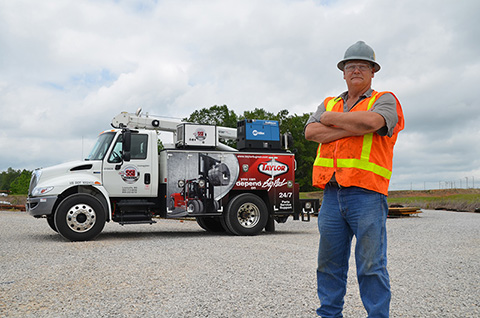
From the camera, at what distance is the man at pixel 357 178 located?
3.33 m

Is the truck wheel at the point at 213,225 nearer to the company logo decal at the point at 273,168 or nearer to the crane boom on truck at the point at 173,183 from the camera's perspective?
the crane boom on truck at the point at 173,183

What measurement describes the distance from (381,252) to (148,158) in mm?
9437

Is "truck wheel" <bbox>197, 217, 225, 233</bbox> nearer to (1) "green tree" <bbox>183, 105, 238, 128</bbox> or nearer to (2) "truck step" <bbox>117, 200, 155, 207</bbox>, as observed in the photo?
(2) "truck step" <bbox>117, 200, 155, 207</bbox>

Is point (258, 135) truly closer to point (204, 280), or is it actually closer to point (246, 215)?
point (246, 215)

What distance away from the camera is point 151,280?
6.29m

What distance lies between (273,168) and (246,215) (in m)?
A: 1.50

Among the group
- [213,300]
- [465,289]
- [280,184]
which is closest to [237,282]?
[213,300]

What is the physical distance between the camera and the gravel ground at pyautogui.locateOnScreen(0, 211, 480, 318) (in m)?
4.88

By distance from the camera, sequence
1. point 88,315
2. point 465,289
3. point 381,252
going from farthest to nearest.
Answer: point 465,289 → point 88,315 → point 381,252

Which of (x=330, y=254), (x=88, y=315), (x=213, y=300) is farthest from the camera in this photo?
(x=213, y=300)

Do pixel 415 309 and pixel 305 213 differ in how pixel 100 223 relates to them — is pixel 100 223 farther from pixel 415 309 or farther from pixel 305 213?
pixel 415 309

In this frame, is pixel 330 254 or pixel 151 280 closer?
pixel 330 254

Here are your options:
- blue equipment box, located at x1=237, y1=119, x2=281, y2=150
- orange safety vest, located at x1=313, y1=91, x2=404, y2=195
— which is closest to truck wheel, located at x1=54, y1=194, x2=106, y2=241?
blue equipment box, located at x1=237, y1=119, x2=281, y2=150

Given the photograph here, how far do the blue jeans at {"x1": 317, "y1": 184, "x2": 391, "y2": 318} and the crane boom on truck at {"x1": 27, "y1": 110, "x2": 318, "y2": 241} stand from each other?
8.62 m
